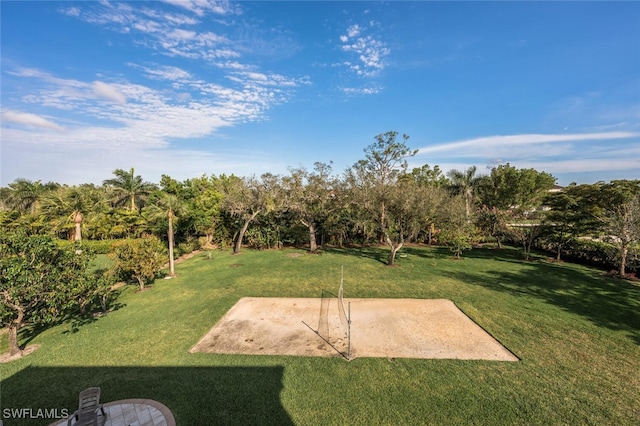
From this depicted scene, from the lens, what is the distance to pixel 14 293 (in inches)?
227

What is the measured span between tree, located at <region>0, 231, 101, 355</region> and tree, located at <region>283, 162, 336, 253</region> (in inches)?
493

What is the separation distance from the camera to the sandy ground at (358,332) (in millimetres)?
6492

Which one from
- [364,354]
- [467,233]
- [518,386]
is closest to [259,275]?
[364,354]

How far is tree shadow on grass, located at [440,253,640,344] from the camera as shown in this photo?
27.3 feet

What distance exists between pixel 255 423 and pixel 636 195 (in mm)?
18529

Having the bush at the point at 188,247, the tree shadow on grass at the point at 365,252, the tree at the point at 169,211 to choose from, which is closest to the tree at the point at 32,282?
the tree at the point at 169,211

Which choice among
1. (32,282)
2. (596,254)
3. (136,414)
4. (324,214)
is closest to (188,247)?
(324,214)

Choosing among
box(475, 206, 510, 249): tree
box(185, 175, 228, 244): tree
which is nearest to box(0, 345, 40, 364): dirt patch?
box(185, 175, 228, 244): tree

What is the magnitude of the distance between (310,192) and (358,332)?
39.1ft

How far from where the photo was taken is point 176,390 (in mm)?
5141

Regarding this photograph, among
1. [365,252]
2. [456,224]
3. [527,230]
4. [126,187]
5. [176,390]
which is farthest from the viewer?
[126,187]

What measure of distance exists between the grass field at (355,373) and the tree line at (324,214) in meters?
1.56

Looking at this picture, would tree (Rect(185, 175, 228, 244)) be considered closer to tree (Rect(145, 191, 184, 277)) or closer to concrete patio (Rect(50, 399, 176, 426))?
tree (Rect(145, 191, 184, 277))

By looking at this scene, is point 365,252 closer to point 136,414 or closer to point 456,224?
point 456,224
